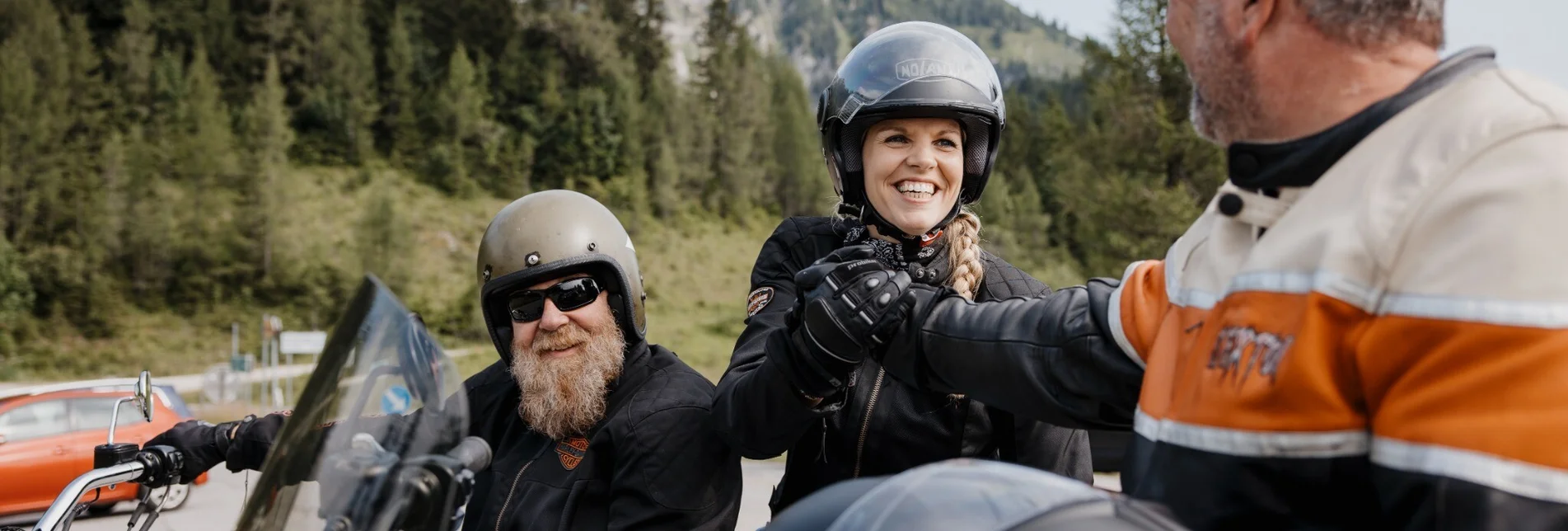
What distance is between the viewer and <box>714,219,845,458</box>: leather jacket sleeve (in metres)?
2.19

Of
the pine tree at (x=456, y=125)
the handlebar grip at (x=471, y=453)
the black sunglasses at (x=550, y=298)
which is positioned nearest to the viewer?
the handlebar grip at (x=471, y=453)

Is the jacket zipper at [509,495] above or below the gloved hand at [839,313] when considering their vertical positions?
below

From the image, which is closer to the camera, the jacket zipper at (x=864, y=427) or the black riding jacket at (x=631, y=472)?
the jacket zipper at (x=864, y=427)

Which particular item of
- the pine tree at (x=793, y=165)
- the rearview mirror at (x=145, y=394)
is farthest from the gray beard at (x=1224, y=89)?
the pine tree at (x=793, y=165)

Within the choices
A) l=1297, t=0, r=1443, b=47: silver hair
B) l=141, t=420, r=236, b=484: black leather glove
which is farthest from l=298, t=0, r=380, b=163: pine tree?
l=1297, t=0, r=1443, b=47: silver hair

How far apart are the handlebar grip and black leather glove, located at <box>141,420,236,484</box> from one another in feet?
5.88

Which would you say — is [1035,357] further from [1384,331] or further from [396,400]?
[396,400]

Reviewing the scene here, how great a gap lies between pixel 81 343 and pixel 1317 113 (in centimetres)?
5118

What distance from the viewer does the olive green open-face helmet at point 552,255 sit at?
3350 millimetres

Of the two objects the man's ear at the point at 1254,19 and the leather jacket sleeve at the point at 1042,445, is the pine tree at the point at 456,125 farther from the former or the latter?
the man's ear at the point at 1254,19

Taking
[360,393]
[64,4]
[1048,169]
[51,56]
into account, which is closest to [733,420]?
[360,393]

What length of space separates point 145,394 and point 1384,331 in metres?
2.91

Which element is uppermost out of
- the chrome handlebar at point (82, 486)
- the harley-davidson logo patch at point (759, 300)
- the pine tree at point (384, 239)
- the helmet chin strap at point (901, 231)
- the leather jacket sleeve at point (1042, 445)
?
the helmet chin strap at point (901, 231)

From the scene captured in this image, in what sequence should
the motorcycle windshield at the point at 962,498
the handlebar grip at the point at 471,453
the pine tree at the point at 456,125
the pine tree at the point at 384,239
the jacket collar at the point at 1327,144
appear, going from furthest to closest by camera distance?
the pine tree at the point at 456,125
the pine tree at the point at 384,239
the handlebar grip at the point at 471,453
the jacket collar at the point at 1327,144
the motorcycle windshield at the point at 962,498
